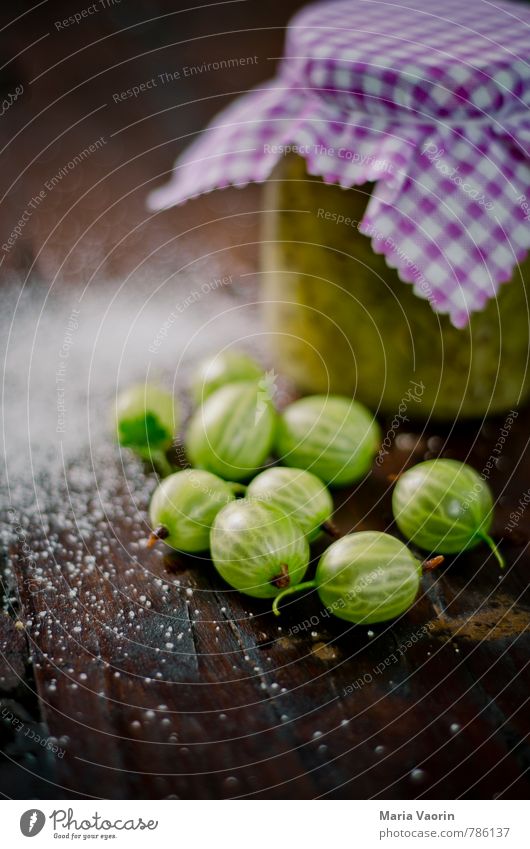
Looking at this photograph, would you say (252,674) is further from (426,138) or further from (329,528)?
(426,138)

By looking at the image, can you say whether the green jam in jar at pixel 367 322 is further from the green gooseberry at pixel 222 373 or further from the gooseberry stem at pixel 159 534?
the gooseberry stem at pixel 159 534

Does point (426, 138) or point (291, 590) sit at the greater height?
point (426, 138)

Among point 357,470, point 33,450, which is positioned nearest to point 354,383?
point 357,470

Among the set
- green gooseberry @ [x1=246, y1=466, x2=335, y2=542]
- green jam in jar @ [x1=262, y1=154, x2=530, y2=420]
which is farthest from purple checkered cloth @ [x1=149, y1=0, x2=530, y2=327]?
green gooseberry @ [x1=246, y1=466, x2=335, y2=542]

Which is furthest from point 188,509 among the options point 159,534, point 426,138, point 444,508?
point 426,138

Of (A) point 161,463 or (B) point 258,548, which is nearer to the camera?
(B) point 258,548

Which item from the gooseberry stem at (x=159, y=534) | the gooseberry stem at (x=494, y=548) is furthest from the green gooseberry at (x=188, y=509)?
the gooseberry stem at (x=494, y=548)
